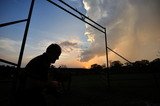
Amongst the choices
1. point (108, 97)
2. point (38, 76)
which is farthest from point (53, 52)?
point (108, 97)

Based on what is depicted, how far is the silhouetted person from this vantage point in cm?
262

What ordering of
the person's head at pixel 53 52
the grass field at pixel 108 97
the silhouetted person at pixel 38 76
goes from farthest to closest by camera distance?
the grass field at pixel 108 97 < the person's head at pixel 53 52 < the silhouetted person at pixel 38 76

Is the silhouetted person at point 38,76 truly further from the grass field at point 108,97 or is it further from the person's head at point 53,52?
the grass field at point 108,97

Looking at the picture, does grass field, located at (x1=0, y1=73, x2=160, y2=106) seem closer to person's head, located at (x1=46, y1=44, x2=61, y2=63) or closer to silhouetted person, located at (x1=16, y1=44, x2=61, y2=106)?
silhouetted person, located at (x1=16, y1=44, x2=61, y2=106)

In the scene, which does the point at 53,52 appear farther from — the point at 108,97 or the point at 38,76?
the point at 108,97

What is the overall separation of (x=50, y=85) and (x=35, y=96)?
1.05ft

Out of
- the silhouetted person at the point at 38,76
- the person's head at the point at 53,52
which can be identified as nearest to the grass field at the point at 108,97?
the silhouetted person at the point at 38,76

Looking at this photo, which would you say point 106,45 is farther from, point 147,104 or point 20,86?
point 20,86

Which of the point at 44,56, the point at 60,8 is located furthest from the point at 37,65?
the point at 60,8

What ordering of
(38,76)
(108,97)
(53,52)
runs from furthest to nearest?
(108,97) → (53,52) → (38,76)

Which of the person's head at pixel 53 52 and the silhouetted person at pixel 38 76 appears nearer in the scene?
the silhouetted person at pixel 38 76

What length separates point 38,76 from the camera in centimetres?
273

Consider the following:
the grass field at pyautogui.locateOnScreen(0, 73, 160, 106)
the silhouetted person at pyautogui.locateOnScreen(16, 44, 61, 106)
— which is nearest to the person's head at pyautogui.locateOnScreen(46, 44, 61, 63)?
the silhouetted person at pyautogui.locateOnScreen(16, 44, 61, 106)

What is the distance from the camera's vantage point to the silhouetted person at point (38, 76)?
8.61ft
